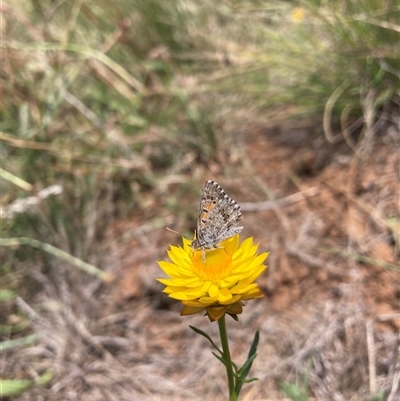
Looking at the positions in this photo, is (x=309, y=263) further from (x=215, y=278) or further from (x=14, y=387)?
(x=14, y=387)

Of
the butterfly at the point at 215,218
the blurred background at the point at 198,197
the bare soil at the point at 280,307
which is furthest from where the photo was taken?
the blurred background at the point at 198,197

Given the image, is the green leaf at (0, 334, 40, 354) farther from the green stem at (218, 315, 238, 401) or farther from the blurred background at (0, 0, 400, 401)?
the green stem at (218, 315, 238, 401)

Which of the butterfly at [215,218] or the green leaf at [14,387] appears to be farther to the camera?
the green leaf at [14,387]

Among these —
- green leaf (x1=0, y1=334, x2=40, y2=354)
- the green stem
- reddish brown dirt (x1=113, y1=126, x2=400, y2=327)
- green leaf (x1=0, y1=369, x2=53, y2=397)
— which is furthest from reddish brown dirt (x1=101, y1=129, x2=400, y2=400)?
the green stem

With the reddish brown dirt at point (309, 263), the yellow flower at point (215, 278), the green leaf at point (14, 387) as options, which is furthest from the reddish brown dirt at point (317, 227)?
the yellow flower at point (215, 278)

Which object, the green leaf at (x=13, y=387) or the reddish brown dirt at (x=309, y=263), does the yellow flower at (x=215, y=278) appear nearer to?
the reddish brown dirt at (x=309, y=263)

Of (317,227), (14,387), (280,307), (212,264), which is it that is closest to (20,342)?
(14,387)

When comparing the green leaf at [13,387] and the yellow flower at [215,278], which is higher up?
the green leaf at [13,387]
